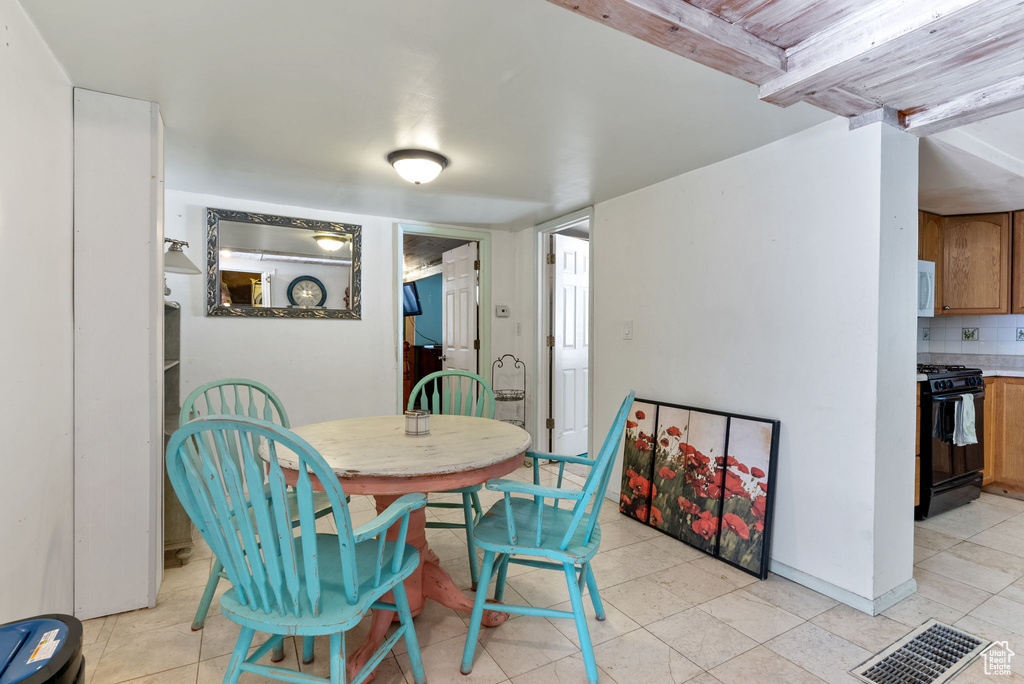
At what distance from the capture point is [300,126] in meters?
2.37

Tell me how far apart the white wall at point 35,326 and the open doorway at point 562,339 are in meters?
3.21

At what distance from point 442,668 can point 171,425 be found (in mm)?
2055

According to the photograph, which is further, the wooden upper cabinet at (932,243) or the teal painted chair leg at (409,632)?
the wooden upper cabinet at (932,243)

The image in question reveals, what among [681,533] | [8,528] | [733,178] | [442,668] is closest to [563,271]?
[733,178]

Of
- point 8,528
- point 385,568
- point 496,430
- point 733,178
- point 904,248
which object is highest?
point 733,178

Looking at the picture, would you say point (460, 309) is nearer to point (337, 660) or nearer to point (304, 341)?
point (304, 341)

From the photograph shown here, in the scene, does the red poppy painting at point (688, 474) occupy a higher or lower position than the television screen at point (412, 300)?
lower

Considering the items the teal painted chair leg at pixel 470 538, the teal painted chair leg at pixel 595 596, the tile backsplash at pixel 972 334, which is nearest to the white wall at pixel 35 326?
the teal painted chair leg at pixel 470 538

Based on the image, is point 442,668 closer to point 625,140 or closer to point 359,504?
point 359,504

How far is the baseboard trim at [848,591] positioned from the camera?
214 cm

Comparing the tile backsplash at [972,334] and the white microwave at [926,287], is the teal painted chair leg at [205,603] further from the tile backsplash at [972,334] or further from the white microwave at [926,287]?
the tile backsplash at [972,334]

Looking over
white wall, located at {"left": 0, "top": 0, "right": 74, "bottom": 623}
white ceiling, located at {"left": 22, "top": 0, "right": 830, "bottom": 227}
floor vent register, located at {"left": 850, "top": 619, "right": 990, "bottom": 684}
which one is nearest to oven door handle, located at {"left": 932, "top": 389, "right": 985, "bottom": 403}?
floor vent register, located at {"left": 850, "top": 619, "right": 990, "bottom": 684}

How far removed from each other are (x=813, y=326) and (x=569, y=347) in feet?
8.08

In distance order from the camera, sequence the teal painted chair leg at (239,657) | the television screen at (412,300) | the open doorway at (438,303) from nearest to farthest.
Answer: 1. the teal painted chair leg at (239,657)
2. the open doorway at (438,303)
3. the television screen at (412,300)
